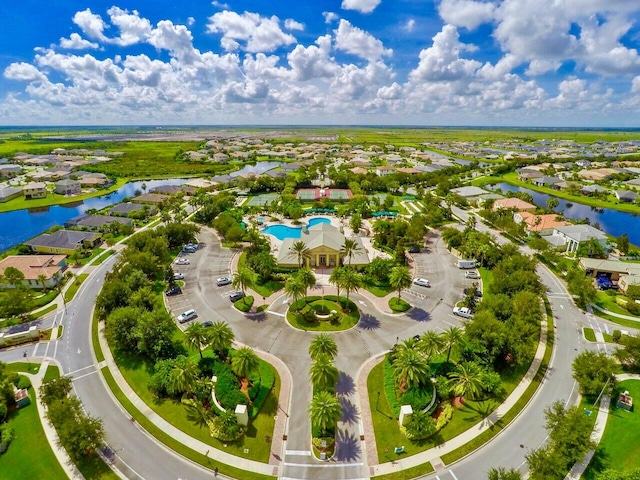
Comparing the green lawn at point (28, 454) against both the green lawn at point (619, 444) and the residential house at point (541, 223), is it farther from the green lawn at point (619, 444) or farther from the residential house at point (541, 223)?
the residential house at point (541, 223)

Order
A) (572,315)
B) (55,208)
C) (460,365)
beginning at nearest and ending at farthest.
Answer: (460,365), (572,315), (55,208)

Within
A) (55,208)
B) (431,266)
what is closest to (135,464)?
(431,266)

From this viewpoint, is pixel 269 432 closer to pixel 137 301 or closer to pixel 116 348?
pixel 116 348

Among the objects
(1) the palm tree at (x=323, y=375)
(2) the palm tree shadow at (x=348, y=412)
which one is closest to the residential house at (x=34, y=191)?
(1) the palm tree at (x=323, y=375)

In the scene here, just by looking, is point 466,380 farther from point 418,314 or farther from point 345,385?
point 418,314

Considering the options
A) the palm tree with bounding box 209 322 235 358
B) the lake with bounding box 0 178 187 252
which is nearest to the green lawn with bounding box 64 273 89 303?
the lake with bounding box 0 178 187 252
